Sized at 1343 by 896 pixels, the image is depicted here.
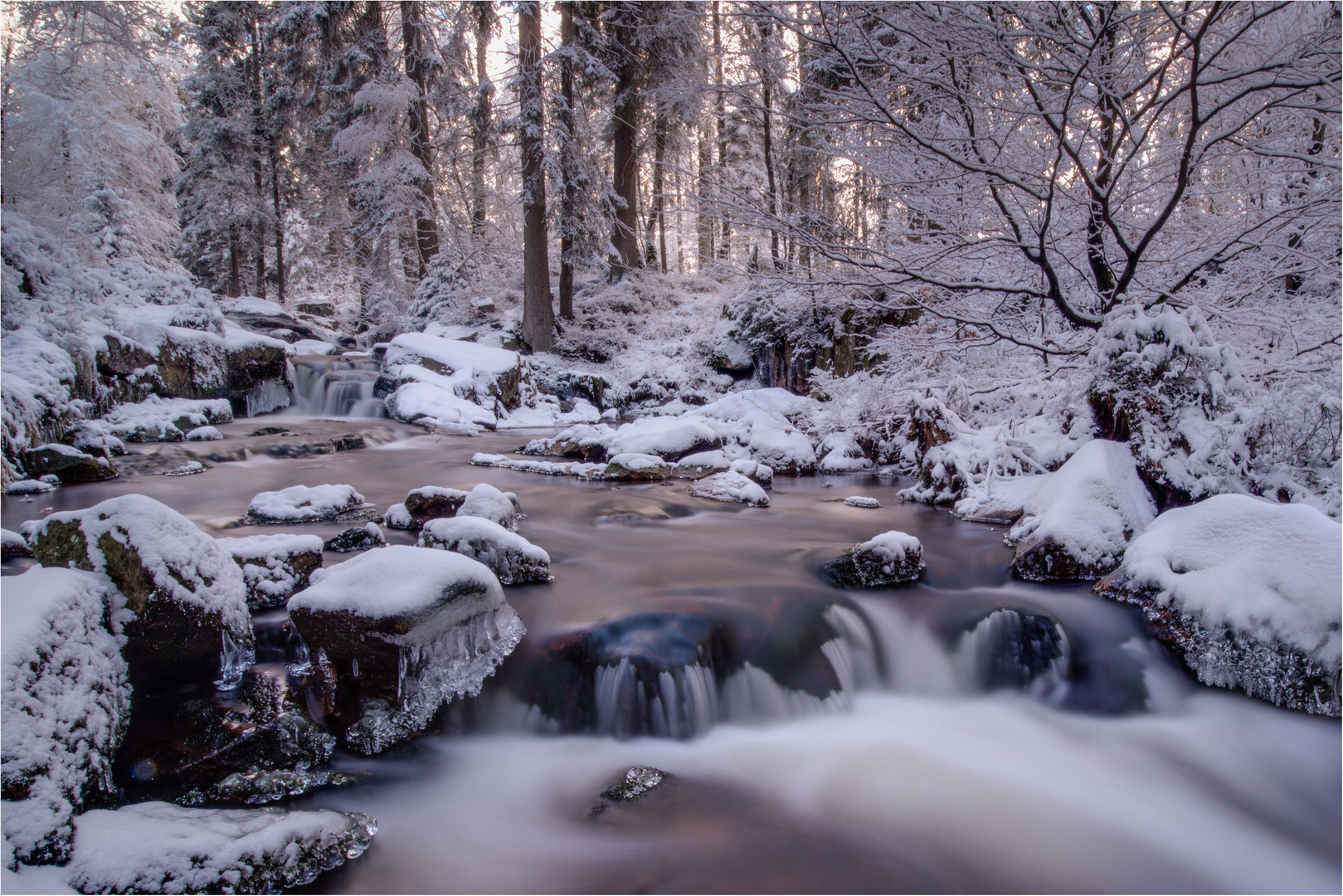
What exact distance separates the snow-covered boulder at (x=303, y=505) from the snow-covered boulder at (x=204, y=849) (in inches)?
134

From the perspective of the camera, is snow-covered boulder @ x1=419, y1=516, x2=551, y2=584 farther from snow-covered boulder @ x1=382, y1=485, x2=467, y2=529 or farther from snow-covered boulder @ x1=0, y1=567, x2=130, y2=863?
snow-covered boulder @ x1=0, y1=567, x2=130, y2=863

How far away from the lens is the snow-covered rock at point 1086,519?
14.2 ft

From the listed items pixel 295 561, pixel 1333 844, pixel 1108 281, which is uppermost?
pixel 1108 281

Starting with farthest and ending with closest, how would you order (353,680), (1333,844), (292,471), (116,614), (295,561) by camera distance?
(292,471) → (295,561) → (353,680) → (116,614) → (1333,844)

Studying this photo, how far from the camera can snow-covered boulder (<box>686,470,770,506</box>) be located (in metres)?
6.87

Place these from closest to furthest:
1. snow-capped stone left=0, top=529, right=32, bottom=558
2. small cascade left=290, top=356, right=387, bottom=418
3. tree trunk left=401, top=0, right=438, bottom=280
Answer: snow-capped stone left=0, top=529, right=32, bottom=558 → small cascade left=290, top=356, right=387, bottom=418 → tree trunk left=401, top=0, right=438, bottom=280

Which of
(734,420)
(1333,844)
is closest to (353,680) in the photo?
(1333,844)

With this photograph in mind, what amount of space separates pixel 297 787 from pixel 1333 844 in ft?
14.3

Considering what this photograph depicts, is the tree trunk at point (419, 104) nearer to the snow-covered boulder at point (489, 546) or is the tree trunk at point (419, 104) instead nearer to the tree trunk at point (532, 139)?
the tree trunk at point (532, 139)

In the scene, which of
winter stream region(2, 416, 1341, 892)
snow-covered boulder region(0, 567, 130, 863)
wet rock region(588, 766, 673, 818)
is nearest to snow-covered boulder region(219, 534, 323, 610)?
snow-covered boulder region(0, 567, 130, 863)

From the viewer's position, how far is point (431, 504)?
17.7ft

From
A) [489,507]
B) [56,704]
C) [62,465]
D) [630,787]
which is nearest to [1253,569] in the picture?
[630,787]

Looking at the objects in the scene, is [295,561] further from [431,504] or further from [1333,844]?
[1333,844]

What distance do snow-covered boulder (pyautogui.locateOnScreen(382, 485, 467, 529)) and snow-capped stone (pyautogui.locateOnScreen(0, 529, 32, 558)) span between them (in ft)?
7.48
